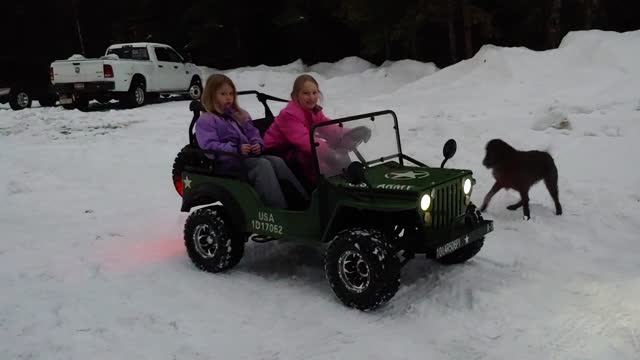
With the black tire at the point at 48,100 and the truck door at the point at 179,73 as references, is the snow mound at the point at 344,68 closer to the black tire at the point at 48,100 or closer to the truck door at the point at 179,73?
the truck door at the point at 179,73

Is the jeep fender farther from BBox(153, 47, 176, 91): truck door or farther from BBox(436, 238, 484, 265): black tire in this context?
BBox(153, 47, 176, 91): truck door

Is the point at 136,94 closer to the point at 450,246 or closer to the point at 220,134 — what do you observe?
the point at 220,134

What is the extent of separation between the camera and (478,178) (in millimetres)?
8531

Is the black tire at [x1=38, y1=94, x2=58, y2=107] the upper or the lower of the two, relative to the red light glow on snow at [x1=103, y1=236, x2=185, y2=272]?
upper

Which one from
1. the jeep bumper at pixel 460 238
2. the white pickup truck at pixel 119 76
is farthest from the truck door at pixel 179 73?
the jeep bumper at pixel 460 238

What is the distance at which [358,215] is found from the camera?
5.15 meters

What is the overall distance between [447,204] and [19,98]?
19571 mm

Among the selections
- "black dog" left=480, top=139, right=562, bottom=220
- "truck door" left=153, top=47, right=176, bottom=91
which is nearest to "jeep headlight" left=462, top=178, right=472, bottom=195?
"black dog" left=480, top=139, right=562, bottom=220

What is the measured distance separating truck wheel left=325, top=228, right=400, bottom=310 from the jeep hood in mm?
384

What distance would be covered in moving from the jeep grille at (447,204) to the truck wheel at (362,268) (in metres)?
0.50

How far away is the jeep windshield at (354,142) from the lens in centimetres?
534

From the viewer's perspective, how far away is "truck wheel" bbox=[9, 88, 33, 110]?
20.5 metres

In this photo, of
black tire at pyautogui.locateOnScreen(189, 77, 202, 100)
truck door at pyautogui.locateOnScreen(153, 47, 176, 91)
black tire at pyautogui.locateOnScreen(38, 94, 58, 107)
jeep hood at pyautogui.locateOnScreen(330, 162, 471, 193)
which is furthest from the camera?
black tire at pyautogui.locateOnScreen(189, 77, 202, 100)

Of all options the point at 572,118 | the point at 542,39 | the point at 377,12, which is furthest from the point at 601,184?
the point at 542,39
